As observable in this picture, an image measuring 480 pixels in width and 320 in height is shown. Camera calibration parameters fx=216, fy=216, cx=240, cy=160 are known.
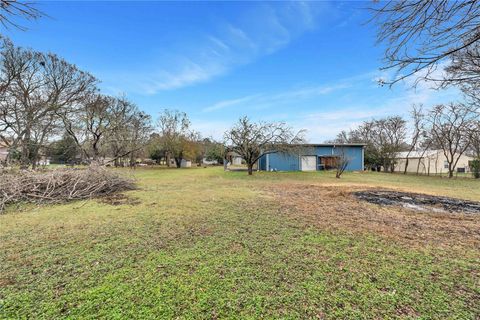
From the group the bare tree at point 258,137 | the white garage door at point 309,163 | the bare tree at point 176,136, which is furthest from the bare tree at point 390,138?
the bare tree at point 176,136

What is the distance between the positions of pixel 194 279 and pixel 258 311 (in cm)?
81

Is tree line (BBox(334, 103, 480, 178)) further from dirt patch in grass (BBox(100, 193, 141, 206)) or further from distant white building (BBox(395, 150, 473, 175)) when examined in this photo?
dirt patch in grass (BBox(100, 193, 141, 206))

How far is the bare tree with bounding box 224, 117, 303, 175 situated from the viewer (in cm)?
1759

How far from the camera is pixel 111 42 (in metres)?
8.55

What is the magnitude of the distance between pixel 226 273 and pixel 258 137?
15.6 metres

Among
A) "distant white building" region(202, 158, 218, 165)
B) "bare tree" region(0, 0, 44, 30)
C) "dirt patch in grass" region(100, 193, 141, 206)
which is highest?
"bare tree" region(0, 0, 44, 30)

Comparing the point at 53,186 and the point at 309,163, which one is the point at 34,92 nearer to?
the point at 53,186

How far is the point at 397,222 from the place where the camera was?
15.2ft

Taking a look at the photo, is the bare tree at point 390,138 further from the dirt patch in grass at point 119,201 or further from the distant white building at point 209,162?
the dirt patch in grass at point 119,201

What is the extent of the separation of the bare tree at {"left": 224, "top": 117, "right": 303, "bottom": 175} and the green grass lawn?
1369 cm

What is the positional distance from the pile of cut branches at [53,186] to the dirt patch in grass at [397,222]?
6699mm

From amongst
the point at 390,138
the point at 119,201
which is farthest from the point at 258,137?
the point at 390,138

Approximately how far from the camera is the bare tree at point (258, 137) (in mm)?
17594

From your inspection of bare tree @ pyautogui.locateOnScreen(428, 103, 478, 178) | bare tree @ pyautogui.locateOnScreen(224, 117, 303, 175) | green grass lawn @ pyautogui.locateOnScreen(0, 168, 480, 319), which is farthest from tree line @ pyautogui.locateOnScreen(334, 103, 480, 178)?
green grass lawn @ pyautogui.locateOnScreen(0, 168, 480, 319)
